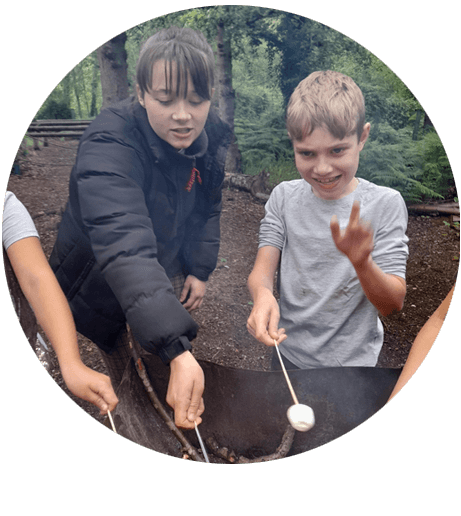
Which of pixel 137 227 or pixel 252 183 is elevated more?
pixel 252 183

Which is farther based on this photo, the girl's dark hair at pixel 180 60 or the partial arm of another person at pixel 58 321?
the partial arm of another person at pixel 58 321

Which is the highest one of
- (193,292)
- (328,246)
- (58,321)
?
(328,246)

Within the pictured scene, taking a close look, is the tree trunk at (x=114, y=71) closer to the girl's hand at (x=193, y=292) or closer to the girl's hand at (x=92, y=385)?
the girl's hand at (x=193, y=292)

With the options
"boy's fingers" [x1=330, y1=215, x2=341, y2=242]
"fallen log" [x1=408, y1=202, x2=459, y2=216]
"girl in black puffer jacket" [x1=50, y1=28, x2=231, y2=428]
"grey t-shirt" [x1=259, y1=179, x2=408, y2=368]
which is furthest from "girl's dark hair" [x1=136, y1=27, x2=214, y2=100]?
"fallen log" [x1=408, y1=202, x2=459, y2=216]

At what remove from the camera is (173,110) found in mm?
1952

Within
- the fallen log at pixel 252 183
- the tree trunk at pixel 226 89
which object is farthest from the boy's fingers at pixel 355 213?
the tree trunk at pixel 226 89

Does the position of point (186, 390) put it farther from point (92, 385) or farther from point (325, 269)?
point (325, 269)

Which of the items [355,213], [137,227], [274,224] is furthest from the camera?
[274,224]

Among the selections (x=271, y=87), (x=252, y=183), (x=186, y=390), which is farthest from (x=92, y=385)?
(x=271, y=87)

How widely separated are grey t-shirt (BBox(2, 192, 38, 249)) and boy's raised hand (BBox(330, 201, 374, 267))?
4.37ft

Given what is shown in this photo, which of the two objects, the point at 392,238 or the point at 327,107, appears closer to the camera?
the point at 327,107

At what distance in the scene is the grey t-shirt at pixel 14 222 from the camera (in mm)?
2191

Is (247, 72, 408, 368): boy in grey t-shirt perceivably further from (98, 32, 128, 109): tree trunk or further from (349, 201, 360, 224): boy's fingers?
(98, 32, 128, 109): tree trunk

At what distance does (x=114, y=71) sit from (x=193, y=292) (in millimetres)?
1013
